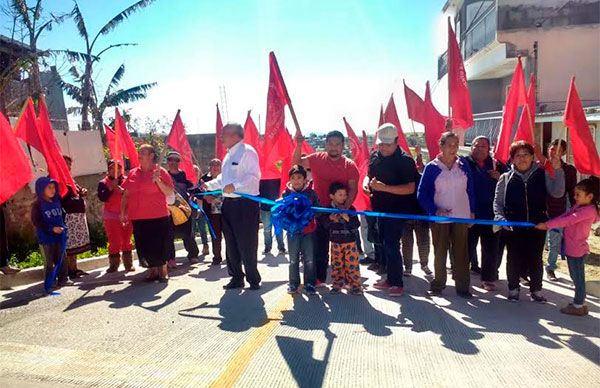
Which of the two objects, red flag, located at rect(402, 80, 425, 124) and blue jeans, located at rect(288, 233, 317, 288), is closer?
blue jeans, located at rect(288, 233, 317, 288)

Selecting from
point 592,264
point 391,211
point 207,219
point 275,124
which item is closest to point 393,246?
point 391,211

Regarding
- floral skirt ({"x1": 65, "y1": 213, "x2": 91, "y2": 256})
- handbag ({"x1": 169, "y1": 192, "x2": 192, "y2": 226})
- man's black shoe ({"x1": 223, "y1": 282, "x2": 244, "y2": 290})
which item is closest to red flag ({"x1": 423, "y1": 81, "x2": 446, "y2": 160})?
man's black shoe ({"x1": 223, "y1": 282, "x2": 244, "y2": 290})

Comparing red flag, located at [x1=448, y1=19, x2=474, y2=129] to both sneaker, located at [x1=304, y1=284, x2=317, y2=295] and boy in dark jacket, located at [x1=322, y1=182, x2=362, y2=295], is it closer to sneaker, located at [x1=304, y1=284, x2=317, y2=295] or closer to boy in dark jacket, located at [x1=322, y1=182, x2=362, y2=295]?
boy in dark jacket, located at [x1=322, y1=182, x2=362, y2=295]

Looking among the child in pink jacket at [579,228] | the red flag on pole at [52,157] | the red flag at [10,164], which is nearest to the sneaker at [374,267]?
the child in pink jacket at [579,228]

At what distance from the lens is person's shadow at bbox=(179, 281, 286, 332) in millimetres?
4418

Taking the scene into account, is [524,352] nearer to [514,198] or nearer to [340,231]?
[514,198]

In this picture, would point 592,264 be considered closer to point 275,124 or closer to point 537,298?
point 537,298

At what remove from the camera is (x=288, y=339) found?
397 cm

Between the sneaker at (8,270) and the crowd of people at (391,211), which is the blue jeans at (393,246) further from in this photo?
the sneaker at (8,270)

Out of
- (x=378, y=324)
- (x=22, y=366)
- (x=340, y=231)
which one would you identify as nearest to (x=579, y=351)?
(x=378, y=324)

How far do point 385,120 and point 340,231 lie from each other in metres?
3.93

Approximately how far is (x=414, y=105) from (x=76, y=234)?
5477mm

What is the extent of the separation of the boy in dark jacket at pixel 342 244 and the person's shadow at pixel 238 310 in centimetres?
85

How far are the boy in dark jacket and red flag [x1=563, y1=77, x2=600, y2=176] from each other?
8.07ft
